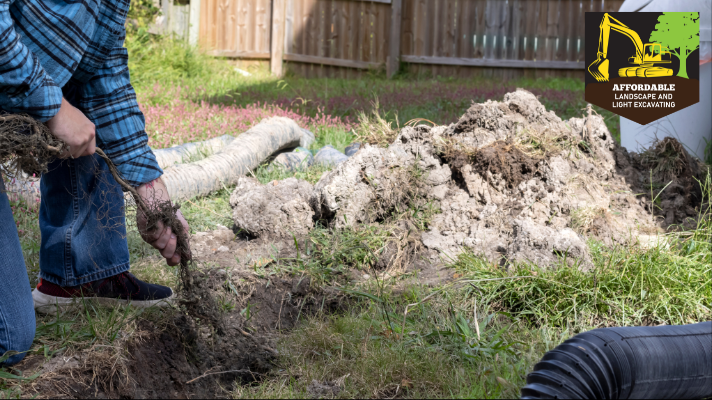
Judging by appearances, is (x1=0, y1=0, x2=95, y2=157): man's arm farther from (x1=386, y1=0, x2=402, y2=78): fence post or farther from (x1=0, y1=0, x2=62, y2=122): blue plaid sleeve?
(x1=386, y1=0, x2=402, y2=78): fence post

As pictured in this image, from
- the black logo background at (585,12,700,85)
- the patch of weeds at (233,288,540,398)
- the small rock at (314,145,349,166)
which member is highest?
the black logo background at (585,12,700,85)

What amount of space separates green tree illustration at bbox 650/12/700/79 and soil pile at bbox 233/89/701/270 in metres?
0.92

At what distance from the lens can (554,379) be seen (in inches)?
60.5

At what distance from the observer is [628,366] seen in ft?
5.25

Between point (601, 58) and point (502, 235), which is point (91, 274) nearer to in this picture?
point (502, 235)

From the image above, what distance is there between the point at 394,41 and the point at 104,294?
8733 millimetres

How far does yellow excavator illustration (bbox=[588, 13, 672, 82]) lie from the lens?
395 centimetres

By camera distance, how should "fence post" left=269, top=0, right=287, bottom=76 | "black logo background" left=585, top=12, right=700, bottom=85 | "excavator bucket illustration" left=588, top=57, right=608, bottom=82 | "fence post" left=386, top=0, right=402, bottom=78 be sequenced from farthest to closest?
"fence post" left=269, top=0, right=287, bottom=76 → "fence post" left=386, top=0, right=402, bottom=78 → "excavator bucket illustration" left=588, top=57, right=608, bottom=82 → "black logo background" left=585, top=12, right=700, bottom=85

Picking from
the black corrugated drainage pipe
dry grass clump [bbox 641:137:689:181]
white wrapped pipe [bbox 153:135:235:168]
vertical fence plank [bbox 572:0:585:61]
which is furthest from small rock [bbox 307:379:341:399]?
vertical fence plank [bbox 572:0:585:61]

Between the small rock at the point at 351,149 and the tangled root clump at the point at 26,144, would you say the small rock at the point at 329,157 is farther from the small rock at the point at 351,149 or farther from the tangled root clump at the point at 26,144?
the tangled root clump at the point at 26,144

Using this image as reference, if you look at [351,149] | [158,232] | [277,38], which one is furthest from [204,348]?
[277,38]

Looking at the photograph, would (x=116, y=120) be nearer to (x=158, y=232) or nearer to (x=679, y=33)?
(x=158, y=232)

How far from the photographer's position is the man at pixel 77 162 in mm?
1796

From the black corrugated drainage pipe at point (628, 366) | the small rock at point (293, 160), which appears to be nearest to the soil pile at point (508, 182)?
the black corrugated drainage pipe at point (628, 366)
